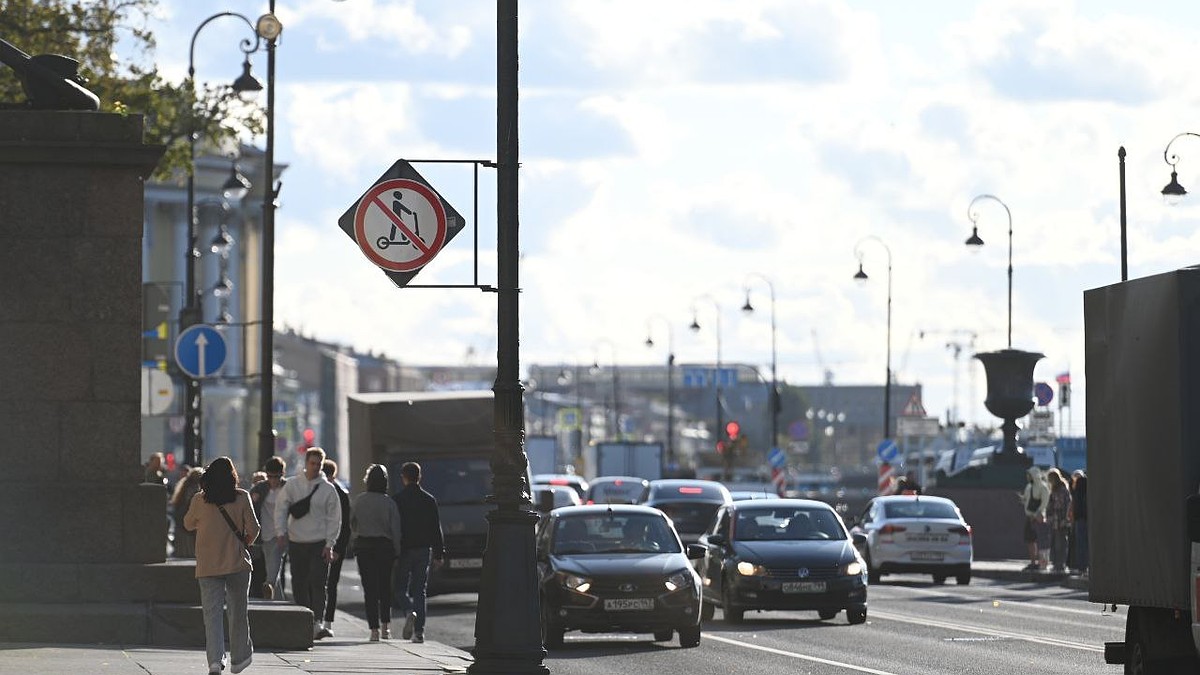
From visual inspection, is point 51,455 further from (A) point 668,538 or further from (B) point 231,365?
(B) point 231,365

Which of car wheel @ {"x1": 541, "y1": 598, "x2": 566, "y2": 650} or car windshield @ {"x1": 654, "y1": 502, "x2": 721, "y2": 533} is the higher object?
car windshield @ {"x1": 654, "y1": 502, "x2": 721, "y2": 533}

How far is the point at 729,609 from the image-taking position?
29.7m

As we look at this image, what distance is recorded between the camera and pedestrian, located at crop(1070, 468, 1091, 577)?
3703 cm

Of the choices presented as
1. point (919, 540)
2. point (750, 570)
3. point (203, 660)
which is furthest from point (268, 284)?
point (203, 660)

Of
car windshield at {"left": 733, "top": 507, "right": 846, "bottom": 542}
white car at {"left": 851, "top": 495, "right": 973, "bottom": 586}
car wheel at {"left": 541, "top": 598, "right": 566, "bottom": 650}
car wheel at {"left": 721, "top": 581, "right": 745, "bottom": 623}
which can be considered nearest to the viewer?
car wheel at {"left": 541, "top": 598, "right": 566, "bottom": 650}

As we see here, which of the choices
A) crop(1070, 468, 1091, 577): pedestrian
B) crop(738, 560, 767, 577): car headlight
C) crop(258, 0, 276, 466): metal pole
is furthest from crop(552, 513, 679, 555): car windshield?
crop(1070, 468, 1091, 577): pedestrian

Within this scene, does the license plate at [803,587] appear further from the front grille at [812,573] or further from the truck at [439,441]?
the truck at [439,441]

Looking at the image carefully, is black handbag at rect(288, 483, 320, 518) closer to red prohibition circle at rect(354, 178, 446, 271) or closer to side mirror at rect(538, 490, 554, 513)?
red prohibition circle at rect(354, 178, 446, 271)

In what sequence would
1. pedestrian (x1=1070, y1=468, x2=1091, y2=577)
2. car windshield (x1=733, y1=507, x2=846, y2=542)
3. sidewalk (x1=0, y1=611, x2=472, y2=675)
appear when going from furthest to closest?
pedestrian (x1=1070, y1=468, x2=1091, y2=577)
car windshield (x1=733, y1=507, x2=846, y2=542)
sidewalk (x1=0, y1=611, x2=472, y2=675)

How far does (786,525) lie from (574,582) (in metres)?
5.65

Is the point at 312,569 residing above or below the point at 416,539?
below

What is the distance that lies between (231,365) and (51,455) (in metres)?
136

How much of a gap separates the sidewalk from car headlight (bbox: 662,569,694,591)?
2606 millimetres

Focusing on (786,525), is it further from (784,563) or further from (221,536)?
(221,536)
